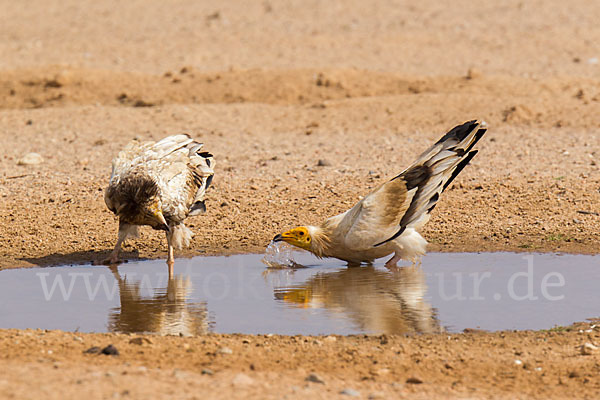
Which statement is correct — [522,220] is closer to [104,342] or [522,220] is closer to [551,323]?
[551,323]

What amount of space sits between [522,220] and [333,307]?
4029 millimetres

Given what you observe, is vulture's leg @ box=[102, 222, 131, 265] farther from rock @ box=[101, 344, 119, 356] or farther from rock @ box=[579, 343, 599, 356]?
rock @ box=[579, 343, 599, 356]

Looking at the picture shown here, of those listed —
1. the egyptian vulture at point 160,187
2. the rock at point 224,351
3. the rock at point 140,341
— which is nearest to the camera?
the rock at point 224,351

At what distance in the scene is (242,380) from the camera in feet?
18.2

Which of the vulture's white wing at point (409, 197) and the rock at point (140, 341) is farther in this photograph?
the vulture's white wing at point (409, 197)

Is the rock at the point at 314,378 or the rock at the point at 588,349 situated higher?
the rock at the point at 588,349

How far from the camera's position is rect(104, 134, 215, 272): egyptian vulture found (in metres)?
9.31

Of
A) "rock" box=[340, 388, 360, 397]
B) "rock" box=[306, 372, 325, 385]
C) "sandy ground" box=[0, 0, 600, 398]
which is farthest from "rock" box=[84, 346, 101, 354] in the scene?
"rock" box=[340, 388, 360, 397]

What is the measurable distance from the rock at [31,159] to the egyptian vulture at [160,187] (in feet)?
14.7

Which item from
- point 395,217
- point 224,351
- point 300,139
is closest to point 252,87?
point 300,139

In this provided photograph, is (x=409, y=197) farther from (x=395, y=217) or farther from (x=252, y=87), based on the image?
(x=252, y=87)

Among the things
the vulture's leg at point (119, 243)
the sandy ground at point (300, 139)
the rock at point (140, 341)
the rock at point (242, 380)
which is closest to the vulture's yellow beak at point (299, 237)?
the sandy ground at point (300, 139)

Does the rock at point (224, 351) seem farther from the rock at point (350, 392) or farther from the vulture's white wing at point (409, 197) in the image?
the vulture's white wing at point (409, 197)

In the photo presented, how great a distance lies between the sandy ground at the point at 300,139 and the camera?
5992 millimetres
